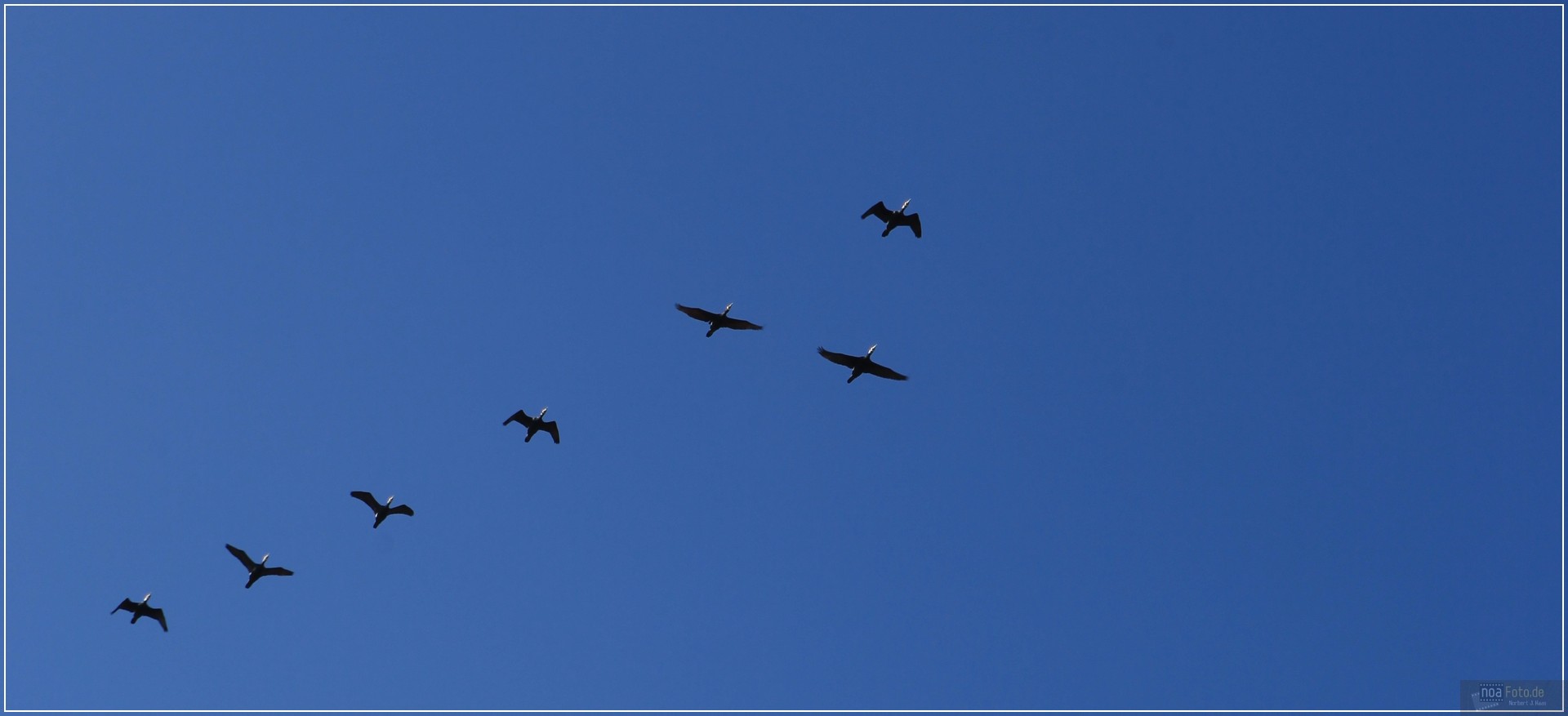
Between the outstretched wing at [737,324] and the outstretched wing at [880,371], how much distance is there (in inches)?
247

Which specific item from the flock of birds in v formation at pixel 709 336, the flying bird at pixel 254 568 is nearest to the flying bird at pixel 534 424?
the flock of birds in v formation at pixel 709 336

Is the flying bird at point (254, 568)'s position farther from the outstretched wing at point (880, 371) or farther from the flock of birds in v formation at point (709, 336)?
the outstretched wing at point (880, 371)

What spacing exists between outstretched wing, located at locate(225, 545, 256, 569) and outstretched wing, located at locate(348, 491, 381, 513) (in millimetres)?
7574

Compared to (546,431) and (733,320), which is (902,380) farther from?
(546,431)

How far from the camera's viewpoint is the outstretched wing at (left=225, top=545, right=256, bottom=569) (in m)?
75.8

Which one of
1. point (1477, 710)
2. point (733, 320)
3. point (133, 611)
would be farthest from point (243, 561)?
point (1477, 710)

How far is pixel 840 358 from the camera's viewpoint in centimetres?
6556

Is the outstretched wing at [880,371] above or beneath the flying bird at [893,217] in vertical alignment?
beneath

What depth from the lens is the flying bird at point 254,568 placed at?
249 feet

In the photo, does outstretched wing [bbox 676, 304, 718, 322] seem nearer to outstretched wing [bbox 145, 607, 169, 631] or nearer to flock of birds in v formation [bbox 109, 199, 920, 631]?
flock of birds in v formation [bbox 109, 199, 920, 631]

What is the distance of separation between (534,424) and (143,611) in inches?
998

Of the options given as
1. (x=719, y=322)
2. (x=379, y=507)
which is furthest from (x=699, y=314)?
(x=379, y=507)

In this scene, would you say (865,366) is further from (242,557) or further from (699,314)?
(242,557)

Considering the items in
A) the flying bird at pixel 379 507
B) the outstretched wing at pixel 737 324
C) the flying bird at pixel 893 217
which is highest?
the flying bird at pixel 893 217
